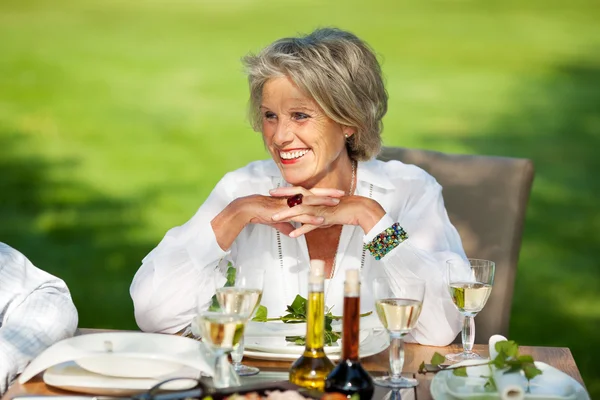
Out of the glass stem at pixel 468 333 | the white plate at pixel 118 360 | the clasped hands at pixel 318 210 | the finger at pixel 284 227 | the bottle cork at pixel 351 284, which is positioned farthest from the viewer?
the finger at pixel 284 227

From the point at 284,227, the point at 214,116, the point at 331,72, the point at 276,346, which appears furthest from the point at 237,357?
the point at 214,116

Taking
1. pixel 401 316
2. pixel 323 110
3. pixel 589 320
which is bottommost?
pixel 589 320

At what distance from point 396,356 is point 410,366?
0.19 meters

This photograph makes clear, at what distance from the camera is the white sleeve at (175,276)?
2.44 meters

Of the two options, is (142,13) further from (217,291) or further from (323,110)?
(217,291)

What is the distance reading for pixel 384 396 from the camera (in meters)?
1.79

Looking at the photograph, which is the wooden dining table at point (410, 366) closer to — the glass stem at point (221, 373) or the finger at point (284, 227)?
the glass stem at point (221, 373)

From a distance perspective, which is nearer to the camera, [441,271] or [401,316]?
[401,316]

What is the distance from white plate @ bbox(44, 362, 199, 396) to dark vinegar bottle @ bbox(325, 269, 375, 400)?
0.25 metres

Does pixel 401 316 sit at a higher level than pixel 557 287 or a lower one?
higher

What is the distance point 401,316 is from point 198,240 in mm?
929

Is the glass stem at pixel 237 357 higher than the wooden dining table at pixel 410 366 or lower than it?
higher

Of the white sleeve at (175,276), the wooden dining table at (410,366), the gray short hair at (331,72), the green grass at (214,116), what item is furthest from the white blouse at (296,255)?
the green grass at (214,116)

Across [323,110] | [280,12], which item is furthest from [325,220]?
[280,12]
